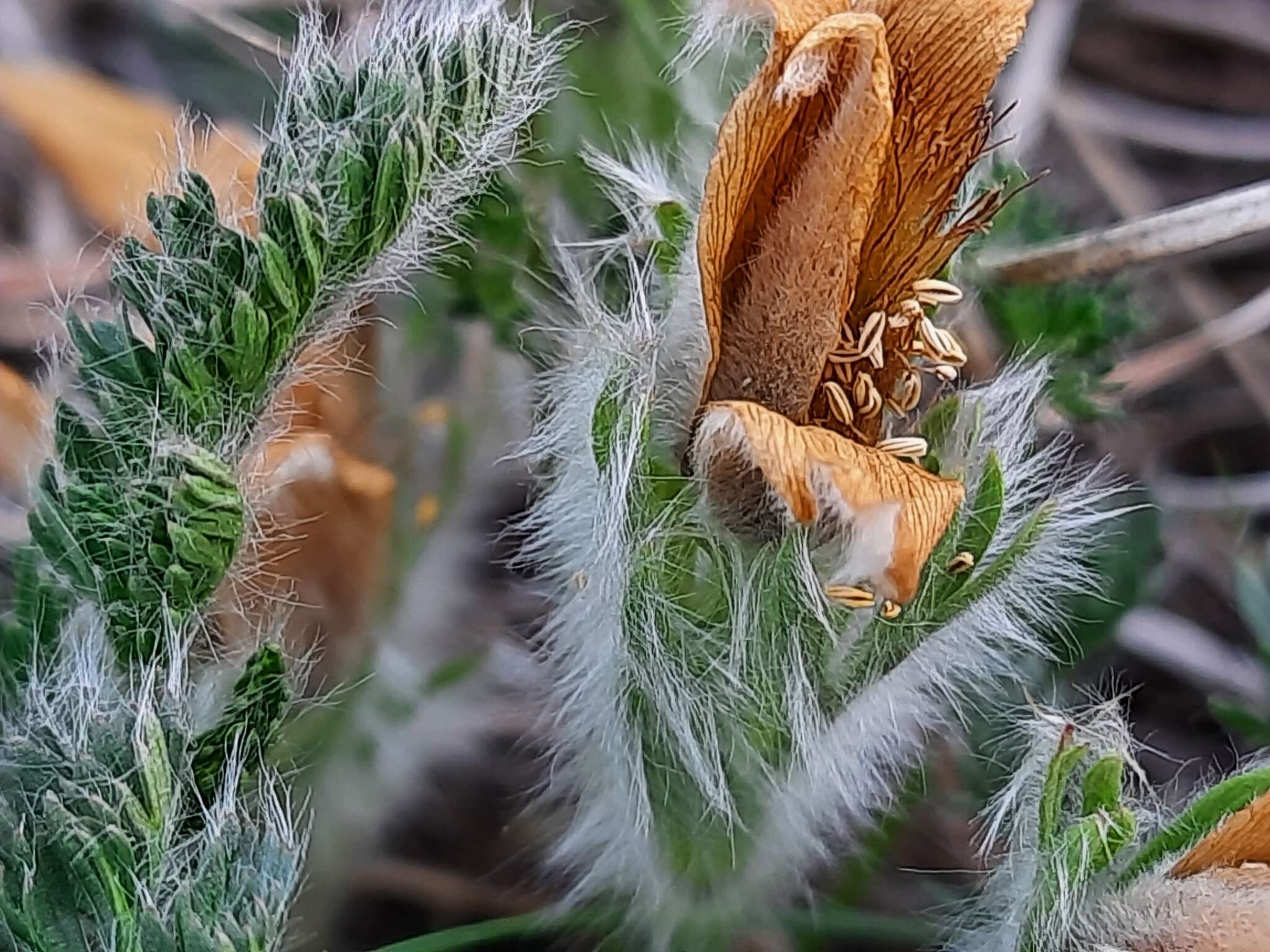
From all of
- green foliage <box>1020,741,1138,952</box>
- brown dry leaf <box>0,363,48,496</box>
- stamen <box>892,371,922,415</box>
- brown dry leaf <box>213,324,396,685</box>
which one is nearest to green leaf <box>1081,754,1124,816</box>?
green foliage <box>1020,741,1138,952</box>

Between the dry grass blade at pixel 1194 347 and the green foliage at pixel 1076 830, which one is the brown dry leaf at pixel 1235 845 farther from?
the dry grass blade at pixel 1194 347

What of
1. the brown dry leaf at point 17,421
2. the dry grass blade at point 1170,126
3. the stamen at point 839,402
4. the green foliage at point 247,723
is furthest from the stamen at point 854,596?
the dry grass blade at point 1170,126

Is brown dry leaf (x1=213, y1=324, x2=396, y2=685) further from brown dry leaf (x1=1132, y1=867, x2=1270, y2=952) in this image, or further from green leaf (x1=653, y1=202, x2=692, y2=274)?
brown dry leaf (x1=1132, y1=867, x2=1270, y2=952)

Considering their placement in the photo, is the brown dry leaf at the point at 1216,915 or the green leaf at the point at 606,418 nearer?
the brown dry leaf at the point at 1216,915

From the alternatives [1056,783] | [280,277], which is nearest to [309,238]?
[280,277]

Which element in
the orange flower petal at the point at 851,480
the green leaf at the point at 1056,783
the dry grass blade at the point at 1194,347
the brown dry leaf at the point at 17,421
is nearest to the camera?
the orange flower petal at the point at 851,480

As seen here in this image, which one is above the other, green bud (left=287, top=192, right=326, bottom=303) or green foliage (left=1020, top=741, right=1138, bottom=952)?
green bud (left=287, top=192, right=326, bottom=303)

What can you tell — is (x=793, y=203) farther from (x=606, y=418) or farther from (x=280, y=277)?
(x=280, y=277)
